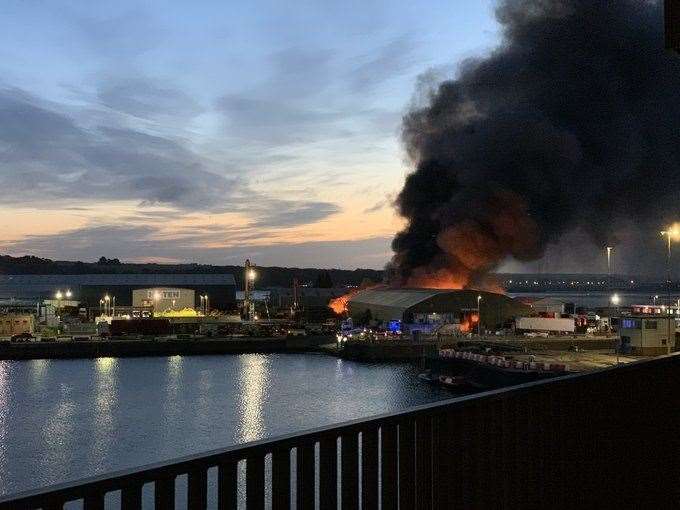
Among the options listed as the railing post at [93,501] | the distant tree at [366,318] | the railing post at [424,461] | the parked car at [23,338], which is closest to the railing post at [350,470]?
the railing post at [424,461]

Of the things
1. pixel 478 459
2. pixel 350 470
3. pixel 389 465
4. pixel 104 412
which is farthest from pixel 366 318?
pixel 350 470

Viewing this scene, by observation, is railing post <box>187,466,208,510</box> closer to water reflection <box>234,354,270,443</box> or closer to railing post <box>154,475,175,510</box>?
railing post <box>154,475,175,510</box>

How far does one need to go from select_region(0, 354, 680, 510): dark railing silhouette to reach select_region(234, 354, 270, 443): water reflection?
11933 millimetres

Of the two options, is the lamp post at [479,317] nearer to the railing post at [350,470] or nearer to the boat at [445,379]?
the boat at [445,379]

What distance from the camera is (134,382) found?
35625mm

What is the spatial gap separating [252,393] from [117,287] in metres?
43.7

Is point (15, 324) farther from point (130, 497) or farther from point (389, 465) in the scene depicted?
point (130, 497)

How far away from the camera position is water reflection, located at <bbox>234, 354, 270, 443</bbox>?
78.7 feet

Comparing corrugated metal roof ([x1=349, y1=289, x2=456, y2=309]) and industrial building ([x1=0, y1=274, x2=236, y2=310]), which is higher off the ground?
industrial building ([x1=0, y1=274, x2=236, y2=310])

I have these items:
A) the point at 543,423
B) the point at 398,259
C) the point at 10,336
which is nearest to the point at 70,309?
the point at 10,336

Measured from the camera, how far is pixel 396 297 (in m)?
57.4

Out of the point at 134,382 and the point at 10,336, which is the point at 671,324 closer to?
the point at 134,382

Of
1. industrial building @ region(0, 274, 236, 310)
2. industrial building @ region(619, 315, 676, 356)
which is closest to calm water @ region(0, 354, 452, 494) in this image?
industrial building @ region(619, 315, 676, 356)

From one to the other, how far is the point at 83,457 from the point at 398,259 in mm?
55454
